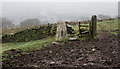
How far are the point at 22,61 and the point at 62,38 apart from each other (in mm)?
5200

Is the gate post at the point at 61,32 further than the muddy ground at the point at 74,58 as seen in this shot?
Yes

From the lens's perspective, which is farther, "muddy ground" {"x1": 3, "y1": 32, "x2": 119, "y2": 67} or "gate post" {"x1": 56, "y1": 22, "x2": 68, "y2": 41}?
"gate post" {"x1": 56, "y1": 22, "x2": 68, "y2": 41}

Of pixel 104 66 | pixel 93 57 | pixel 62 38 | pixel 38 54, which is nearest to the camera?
pixel 104 66

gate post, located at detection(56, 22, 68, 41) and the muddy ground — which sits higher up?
gate post, located at detection(56, 22, 68, 41)

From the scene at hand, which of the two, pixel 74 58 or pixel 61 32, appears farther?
pixel 61 32

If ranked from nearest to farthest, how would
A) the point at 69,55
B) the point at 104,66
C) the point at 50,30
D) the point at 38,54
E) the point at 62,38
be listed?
the point at 104,66 → the point at 69,55 → the point at 38,54 → the point at 62,38 → the point at 50,30

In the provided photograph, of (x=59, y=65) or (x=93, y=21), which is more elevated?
(x=93, y=21)

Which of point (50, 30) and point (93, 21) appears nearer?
point (93, 21)

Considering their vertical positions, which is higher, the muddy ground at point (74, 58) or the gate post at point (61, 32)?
the gate post at point (61, 32)

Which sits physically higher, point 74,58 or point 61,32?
point 61,32

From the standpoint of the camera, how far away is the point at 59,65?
664cm

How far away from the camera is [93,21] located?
36.6 feet

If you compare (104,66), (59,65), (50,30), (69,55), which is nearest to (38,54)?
(69,55)

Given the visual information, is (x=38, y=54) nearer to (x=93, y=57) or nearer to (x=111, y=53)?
(x=93, y=57)
